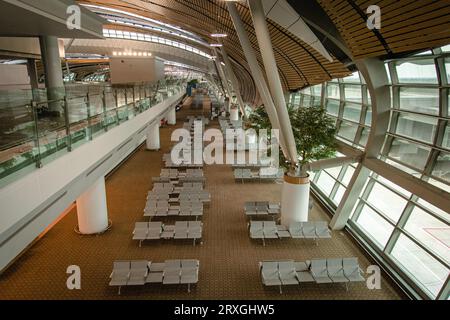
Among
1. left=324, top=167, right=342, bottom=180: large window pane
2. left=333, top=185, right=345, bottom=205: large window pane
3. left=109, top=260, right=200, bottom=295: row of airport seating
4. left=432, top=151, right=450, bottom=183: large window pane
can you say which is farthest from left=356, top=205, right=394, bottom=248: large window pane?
left=109, top=260, right=200, bottom=295: row of airport seating

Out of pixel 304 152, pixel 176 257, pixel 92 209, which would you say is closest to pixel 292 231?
pixel 304 152

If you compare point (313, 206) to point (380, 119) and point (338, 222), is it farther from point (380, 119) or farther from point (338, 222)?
point (380, 119)

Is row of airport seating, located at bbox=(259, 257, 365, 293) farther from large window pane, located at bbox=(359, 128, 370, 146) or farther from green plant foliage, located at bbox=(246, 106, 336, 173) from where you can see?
large window pane, located at bbox=(359, 128, 370, 146)

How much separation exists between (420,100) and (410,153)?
1.52m

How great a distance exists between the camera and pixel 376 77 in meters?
9.52

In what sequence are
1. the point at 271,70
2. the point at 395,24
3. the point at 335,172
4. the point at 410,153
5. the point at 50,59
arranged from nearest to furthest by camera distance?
the point at 395,24 → the point at 410,153 → the point at 271,70 → the point at 50,59 → the point at 335,172

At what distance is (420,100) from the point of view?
9070 millimetres

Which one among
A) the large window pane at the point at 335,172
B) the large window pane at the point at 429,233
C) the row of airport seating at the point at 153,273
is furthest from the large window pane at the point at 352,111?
the row of airport seating at the point at 153,273

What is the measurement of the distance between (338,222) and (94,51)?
122 feet

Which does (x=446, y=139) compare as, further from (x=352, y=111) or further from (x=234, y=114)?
(x=234, y=114)

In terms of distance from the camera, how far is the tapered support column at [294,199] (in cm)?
1152

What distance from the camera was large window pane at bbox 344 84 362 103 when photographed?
1273cm

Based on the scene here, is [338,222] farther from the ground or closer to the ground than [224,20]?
closer to the ground

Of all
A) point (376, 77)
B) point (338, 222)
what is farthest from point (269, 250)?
point (376, 77)
